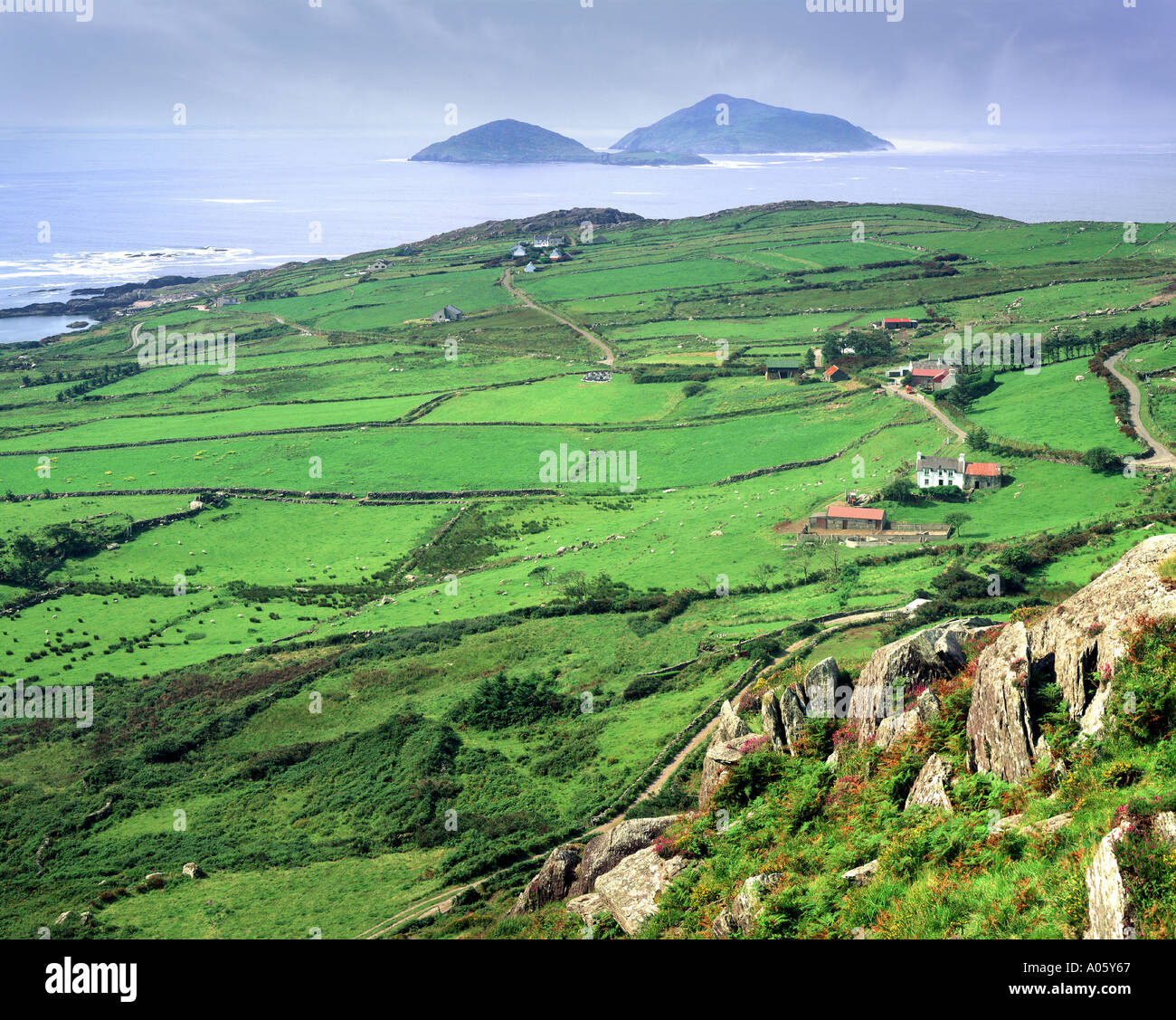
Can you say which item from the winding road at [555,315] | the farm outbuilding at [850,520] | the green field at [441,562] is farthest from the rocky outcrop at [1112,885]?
the winding road at [555,315]

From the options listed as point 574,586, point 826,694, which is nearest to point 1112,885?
point 826,694

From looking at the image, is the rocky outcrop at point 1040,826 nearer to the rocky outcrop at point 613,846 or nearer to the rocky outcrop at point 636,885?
the rocky outcrop at point 636,885

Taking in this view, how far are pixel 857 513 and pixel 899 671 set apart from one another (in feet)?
130

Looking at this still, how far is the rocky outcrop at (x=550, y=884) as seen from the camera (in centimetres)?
2425

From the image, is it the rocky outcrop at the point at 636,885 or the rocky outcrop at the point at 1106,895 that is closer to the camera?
the rocky outcrop at the point at 1106,895

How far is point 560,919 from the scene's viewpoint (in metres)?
21.6

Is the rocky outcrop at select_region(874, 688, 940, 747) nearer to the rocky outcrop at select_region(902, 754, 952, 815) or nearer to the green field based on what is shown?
the rocky outcrop at select_region(902, 754, 952, 815)

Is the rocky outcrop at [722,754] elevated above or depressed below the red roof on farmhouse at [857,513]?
below


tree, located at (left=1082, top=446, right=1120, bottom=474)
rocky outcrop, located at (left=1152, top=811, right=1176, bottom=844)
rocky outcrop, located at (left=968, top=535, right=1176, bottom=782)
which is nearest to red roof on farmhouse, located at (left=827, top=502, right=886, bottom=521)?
tree, located at (left=1082, top=446, right=1120, bottom=474)

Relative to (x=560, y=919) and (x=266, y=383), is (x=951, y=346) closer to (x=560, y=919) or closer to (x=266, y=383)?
(x=266, y=383)

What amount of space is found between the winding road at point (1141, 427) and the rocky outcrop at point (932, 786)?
5410cm

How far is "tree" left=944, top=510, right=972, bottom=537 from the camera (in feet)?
189

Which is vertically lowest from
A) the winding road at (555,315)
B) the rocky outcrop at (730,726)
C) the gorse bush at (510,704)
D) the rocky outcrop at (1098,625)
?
the gorse bush at (510,704)
